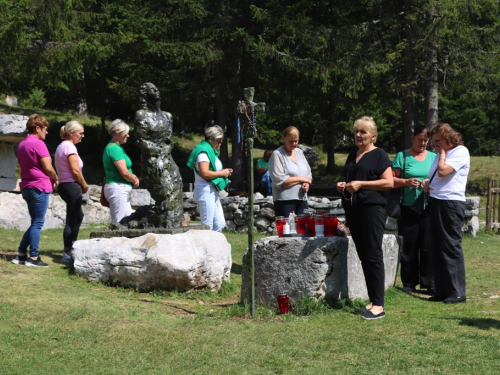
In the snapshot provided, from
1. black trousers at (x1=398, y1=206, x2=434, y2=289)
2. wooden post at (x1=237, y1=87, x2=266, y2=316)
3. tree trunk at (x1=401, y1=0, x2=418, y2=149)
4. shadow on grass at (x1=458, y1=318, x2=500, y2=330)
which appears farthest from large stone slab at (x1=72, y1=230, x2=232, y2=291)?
tree trunk at (x1=401, y1=0, x2=418, y2=149)

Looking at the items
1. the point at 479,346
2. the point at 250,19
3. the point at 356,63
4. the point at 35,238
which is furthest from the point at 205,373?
the point at 250,19

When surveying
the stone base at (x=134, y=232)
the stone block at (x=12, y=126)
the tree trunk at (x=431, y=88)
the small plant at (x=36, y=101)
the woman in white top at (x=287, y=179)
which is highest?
the small plant at (x=36, y=101)

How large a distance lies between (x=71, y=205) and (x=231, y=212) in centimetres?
583

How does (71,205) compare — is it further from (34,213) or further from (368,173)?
(368,173)

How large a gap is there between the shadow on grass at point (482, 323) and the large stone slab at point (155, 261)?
2.71 metres

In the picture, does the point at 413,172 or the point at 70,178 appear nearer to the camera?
the point at 413,172

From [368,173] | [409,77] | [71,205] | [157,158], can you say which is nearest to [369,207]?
[368,173]

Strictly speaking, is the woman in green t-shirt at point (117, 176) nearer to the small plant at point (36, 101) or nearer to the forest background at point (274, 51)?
the forest background at point (274, 51)

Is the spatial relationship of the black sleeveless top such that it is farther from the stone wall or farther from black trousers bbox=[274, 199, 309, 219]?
the stone wall

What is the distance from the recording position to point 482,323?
5148mm

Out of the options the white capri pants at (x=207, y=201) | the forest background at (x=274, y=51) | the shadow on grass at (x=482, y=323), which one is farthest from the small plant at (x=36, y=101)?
the shadow on grass at (x=482, y=323)

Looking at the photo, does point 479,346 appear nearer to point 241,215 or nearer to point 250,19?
point 241,215

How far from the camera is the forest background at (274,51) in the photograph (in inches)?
652

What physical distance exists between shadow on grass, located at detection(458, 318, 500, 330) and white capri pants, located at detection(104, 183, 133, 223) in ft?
13.4
